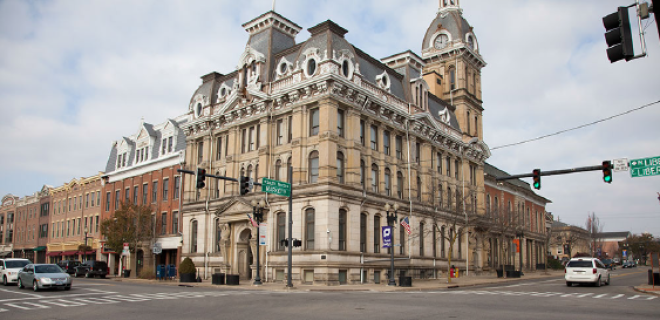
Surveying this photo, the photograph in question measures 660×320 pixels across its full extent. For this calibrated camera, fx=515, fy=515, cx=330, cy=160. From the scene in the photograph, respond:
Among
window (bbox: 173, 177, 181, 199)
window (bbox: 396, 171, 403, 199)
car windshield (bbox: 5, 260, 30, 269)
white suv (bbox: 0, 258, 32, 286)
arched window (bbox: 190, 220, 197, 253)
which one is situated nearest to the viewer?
white suv (bbox: 0, 258, 32, 286)

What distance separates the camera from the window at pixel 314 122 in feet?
125

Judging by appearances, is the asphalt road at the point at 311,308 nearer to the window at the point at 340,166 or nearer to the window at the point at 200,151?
the window at the point at 340,166

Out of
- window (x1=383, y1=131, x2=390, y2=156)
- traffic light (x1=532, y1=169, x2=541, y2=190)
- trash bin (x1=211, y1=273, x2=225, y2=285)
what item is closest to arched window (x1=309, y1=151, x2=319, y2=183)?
window (x1=383, y1=131, x2=390, y2=156)

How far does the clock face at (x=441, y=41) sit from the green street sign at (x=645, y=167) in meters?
39.7

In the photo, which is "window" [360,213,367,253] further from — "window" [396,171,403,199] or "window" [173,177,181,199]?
"window" [173,177,181,199]

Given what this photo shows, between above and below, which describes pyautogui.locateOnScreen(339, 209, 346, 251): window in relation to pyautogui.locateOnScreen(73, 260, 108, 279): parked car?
above

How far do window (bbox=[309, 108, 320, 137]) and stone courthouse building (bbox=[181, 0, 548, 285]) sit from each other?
0.35 ft

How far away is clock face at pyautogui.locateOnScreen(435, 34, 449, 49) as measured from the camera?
60.0 meters

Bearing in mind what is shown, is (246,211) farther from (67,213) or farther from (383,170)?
(67,213)

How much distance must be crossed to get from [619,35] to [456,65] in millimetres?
50085

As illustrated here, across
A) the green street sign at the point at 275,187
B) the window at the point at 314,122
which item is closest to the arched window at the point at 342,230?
the window at the point at 314,122

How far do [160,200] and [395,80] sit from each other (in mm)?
27629

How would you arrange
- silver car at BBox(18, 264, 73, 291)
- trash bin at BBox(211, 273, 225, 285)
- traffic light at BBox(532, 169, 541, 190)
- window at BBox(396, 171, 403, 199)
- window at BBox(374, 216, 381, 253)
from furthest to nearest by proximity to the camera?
1. window at BBox(396, 171, 403, 199)
2. window at BBox(374, 216, 381, 253)
3. trash bin at BBox(211, 273, 225, 285)
4. silver car at BBox(18, 264, 73, 291)
5. traffic light at BBox(532, 169, 541, 190)

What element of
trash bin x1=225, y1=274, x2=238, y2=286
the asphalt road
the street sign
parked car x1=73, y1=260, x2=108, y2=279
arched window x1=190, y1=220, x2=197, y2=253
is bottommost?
parked car x1=73, y1=260, x2=108, y2=279
